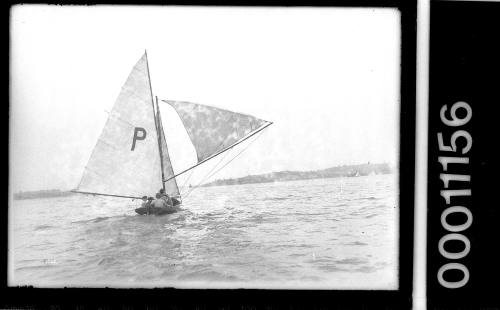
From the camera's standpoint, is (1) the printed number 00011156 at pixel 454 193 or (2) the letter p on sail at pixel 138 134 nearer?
(1) the printed number 00011156 at pixel 454 193

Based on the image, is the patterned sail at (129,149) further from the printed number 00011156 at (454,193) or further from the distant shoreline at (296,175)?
the printed number 00011156 at (454,193)

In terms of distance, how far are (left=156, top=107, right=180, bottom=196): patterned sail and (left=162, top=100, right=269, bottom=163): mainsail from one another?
0.42 feet

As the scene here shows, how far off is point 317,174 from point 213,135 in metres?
0.56

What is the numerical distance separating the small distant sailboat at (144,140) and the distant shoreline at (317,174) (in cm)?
19

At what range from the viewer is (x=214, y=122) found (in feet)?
7.95

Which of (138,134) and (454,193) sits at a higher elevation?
(138,134)

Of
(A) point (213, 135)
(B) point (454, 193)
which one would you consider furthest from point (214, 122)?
(B) point (454, 193)

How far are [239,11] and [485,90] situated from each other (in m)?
1.27

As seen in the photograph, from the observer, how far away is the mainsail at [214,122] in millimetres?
2400

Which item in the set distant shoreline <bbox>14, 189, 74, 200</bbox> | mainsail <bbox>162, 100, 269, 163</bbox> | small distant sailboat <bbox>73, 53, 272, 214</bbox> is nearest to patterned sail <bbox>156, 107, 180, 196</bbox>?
small distant sailboat <bbox>73, 53, 272, 214</bbox>

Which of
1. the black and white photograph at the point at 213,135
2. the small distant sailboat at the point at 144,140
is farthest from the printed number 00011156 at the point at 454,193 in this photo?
the small distant sailboat at the point at 144,140

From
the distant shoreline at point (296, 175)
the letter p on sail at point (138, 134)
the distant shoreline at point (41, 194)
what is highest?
the letter p on sail at point (138, 134)

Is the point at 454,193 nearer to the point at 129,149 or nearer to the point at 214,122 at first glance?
the point at 214,122

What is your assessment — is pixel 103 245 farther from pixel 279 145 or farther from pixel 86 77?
pixel 279 145
